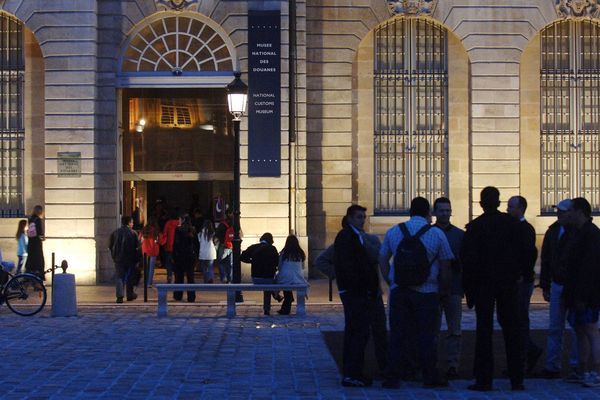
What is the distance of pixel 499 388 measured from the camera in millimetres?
11484

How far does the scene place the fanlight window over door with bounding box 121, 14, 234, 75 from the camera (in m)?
26.4

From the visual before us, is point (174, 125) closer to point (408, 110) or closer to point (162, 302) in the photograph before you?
point (408, 110)

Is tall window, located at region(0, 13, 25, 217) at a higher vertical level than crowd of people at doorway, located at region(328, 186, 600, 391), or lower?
higher

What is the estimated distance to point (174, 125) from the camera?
29156 mm

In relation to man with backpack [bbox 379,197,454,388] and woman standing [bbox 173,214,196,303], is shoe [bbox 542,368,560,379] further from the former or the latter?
woman standing [bbox 173,214,196,303]

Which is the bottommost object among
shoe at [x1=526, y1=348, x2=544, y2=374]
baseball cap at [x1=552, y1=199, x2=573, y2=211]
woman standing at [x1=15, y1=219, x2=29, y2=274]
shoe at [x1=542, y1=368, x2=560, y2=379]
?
shoe at [x1=542, y1=368, x2=560, y2=379]

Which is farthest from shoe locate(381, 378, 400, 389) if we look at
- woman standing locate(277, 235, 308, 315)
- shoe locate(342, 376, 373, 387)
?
woman standing locate(277, 235, 308, 315)

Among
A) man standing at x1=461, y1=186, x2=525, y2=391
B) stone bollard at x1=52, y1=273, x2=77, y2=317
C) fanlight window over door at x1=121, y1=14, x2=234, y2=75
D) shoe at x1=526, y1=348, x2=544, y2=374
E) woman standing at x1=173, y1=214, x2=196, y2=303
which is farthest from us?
fanlight window over door at x1=121, y1=14, x2=234, y2=75

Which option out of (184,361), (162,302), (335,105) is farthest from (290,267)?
(335,105)

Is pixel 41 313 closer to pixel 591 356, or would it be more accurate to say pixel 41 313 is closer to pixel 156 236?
pixel 156 236

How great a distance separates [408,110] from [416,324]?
645 inches

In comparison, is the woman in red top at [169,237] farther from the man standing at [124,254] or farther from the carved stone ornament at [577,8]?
the carved stone ornament at [577,8]

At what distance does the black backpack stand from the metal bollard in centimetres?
920

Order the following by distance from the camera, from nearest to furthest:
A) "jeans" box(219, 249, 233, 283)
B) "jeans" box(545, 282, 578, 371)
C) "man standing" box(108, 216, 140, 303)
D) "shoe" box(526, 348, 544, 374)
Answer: "jeans" box(545, 282, 578, 371) < "shoe" box(526, 348, 544, 374) < "man standing" box(108, 216, 140, 303) < "jeans" box(219, 249, 233, 283)
